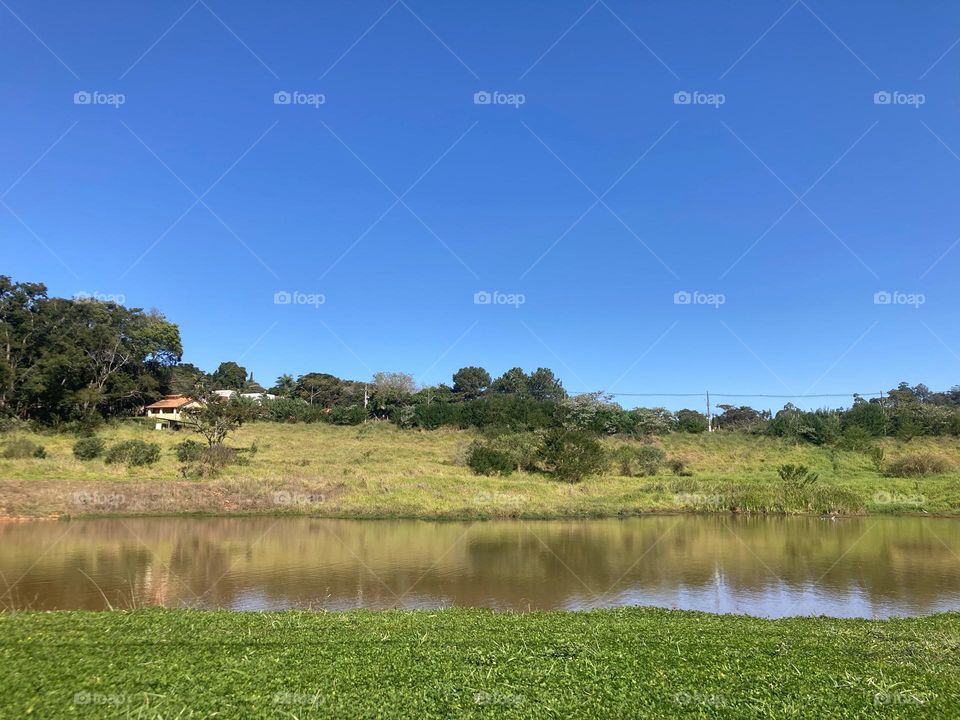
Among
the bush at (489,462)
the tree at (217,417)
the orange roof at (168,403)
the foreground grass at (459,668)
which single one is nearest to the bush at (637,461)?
the bush at (489,462)

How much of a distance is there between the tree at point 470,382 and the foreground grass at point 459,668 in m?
85.8

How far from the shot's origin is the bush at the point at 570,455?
3209 cm

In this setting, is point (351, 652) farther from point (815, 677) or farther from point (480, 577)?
point (480, 577)

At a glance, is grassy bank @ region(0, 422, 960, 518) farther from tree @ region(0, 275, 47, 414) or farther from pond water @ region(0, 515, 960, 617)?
tree @ region(0, 275, 47, 414)

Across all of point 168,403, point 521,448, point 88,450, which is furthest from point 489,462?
point 168,403

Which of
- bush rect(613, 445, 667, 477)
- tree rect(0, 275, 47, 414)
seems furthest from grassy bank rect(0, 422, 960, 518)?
tree rect(0, 275, 47, 414)

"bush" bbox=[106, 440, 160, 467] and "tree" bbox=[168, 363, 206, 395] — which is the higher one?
"tree" bbox=[168, 363, 206, 395]

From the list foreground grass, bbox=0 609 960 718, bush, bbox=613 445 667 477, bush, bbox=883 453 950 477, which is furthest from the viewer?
bush, bbox=613 445 667 477

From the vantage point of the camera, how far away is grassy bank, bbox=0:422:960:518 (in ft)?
76.1

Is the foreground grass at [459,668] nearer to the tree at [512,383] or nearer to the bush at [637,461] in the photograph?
the bush at [637,461]

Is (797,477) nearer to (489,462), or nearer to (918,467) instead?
(918,467)

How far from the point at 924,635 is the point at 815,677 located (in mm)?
3468

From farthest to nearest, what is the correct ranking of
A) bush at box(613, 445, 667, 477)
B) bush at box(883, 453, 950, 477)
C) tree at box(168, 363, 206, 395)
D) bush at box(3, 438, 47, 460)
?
tree at box(168, 363, 206, 395) < bush at box(613, 445, 667, 477) < bush at box(883, 453, 950, 477) < bush at box(3, 438, 47, 460)

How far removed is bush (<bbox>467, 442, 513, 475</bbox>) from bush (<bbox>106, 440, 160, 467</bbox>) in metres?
15.5
